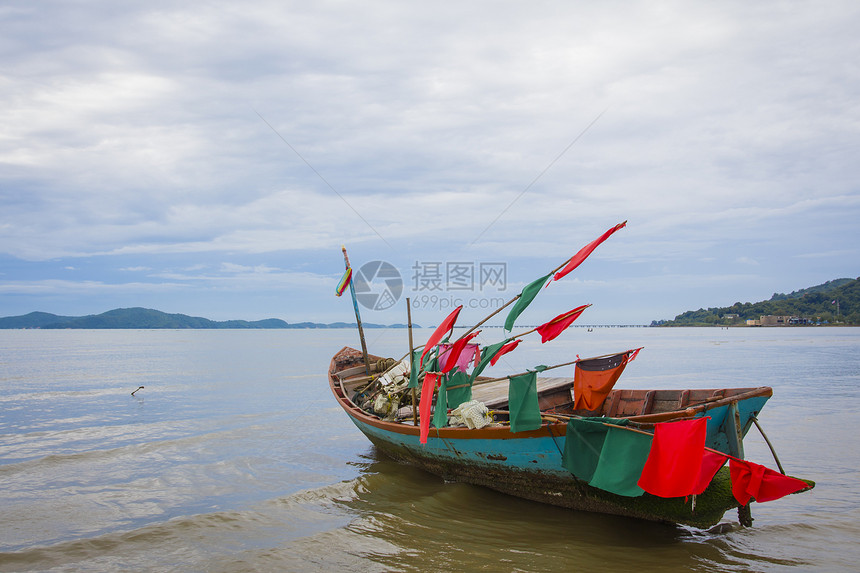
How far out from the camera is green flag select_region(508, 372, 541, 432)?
7.83 metres

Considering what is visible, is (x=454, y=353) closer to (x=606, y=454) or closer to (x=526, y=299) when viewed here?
(x=526, y=299)

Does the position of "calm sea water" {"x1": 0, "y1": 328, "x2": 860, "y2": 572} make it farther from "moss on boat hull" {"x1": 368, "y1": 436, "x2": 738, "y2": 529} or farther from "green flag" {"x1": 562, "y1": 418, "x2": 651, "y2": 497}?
"green flag" {"x1": 562, "y1": 418, "x2": 651, "y2": 497}

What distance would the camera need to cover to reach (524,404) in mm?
7871

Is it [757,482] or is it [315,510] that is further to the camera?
[315,510]

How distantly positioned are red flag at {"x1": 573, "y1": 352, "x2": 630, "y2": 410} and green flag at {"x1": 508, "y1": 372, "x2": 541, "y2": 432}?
60.0 inches

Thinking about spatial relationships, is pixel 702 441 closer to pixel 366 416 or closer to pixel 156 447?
pixel 366 416

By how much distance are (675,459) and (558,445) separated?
1732 mm

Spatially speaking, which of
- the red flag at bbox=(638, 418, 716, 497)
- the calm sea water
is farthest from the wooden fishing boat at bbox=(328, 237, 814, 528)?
the calm sea water

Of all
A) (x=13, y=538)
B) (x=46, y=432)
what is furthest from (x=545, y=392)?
(x=46, y=432)

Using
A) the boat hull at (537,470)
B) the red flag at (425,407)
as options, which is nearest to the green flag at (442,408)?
the boat hull at (537,470)

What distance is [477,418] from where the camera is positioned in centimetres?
902

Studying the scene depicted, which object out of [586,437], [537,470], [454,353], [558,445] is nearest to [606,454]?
[586,437]

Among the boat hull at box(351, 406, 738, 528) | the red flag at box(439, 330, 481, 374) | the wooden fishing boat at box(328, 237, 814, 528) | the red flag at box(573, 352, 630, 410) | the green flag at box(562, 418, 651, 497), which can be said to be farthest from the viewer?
the red flag at box(439, 330, 481, 374)

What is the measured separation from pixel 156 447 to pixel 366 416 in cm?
708
